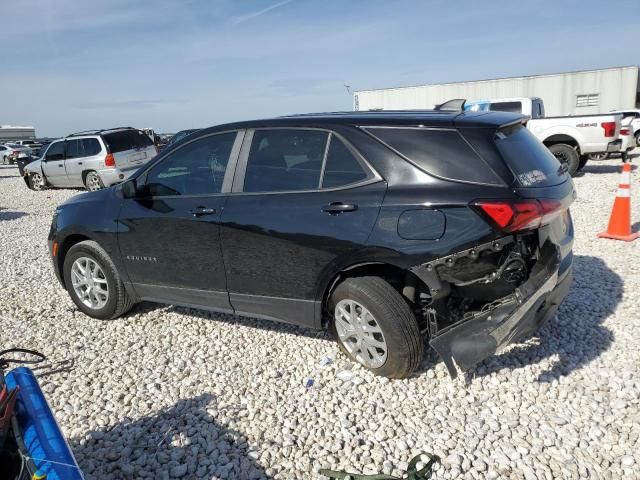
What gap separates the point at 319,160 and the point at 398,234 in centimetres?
80

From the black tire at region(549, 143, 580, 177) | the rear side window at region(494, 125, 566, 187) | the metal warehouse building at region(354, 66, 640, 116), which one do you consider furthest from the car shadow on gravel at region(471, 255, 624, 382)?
the metal warehouse building at region(354, 66, 640, 116)

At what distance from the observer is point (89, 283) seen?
14.9ft

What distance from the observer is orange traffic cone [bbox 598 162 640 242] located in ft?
20.6

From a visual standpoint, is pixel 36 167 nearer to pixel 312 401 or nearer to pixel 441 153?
pixel 312 401

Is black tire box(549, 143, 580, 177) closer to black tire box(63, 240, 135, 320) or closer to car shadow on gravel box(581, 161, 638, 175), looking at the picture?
car shadow on gravel box(581, 161, 638, 175)

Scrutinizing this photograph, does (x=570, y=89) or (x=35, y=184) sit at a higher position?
(x=570, y=89)

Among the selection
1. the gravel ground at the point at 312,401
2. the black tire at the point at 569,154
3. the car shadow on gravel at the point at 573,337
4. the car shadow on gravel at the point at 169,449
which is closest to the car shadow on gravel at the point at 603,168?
the black tire at the point at 569,154

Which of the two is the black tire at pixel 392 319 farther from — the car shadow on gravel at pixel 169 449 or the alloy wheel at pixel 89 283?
the alloy wheel at pixel 89 283

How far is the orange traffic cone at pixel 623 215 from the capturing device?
6.27 m

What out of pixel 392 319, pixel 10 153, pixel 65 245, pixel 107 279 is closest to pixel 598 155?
pixel 392 319

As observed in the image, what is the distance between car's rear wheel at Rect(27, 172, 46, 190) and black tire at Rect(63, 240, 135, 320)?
12976 millimetres

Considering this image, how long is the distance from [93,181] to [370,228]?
1262cm

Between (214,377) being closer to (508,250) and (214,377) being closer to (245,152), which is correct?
(245,152)

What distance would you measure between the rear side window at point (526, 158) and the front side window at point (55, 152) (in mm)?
14459
